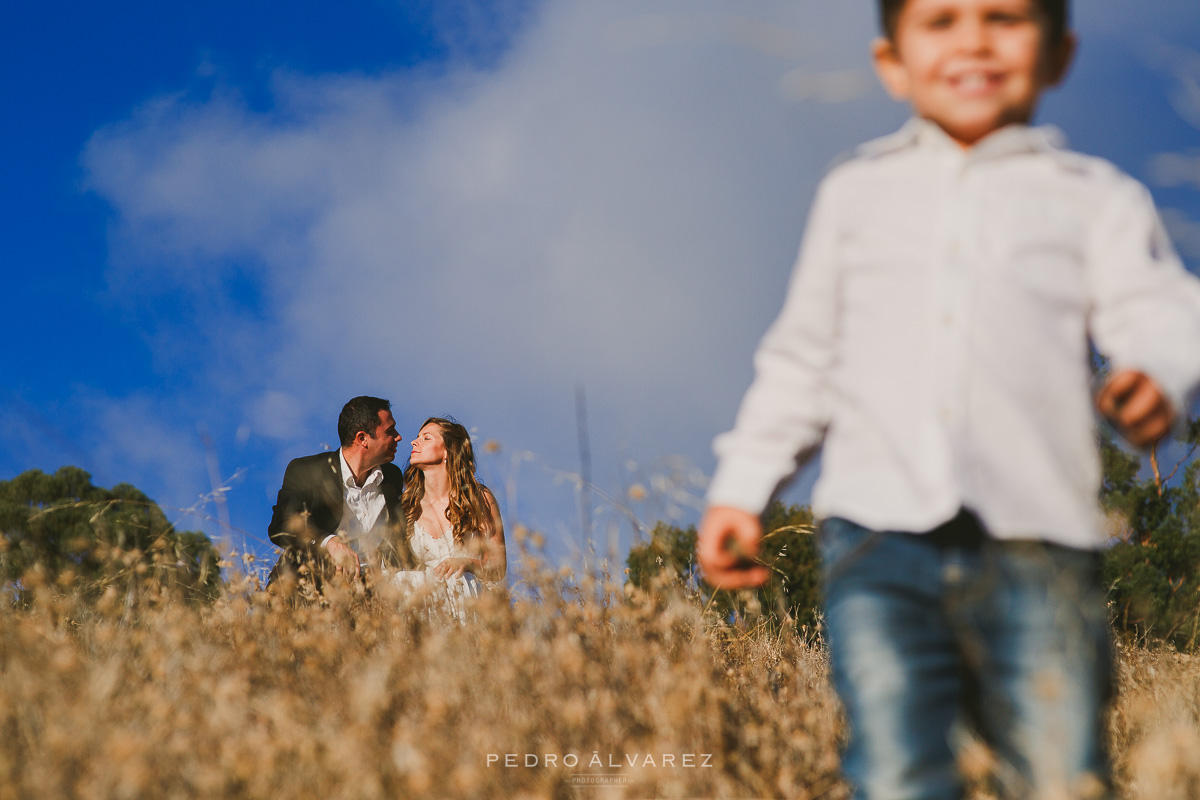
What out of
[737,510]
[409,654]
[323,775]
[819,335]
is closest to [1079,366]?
[819,335]

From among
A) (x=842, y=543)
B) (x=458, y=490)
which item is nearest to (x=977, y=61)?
(x=842, y=543)

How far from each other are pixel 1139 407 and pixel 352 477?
19.9 ft

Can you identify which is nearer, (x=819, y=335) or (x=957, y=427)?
(x=957, y=427)

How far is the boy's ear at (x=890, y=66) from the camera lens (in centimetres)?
185

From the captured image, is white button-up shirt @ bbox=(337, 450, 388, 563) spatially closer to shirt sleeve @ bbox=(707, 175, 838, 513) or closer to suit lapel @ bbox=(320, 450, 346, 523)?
suit lapel @ bbox=(320, 450, 346, 523)

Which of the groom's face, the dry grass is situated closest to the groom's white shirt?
the groom's face

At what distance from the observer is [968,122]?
169 centimetres

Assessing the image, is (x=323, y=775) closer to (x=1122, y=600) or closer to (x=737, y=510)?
(x=737, y=510)

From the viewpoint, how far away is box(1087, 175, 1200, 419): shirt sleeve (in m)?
1.59

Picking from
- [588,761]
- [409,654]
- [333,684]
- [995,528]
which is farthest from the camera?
[409,654]

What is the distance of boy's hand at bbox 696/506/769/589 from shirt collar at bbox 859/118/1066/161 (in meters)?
0.83

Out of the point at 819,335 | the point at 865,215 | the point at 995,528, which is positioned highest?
the point at 865,215

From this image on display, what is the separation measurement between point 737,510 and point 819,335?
411 millimetres

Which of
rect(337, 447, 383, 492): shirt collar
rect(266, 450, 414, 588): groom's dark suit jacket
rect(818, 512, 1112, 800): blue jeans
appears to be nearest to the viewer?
rect(818, 512, 1112, 800): blue jeans
